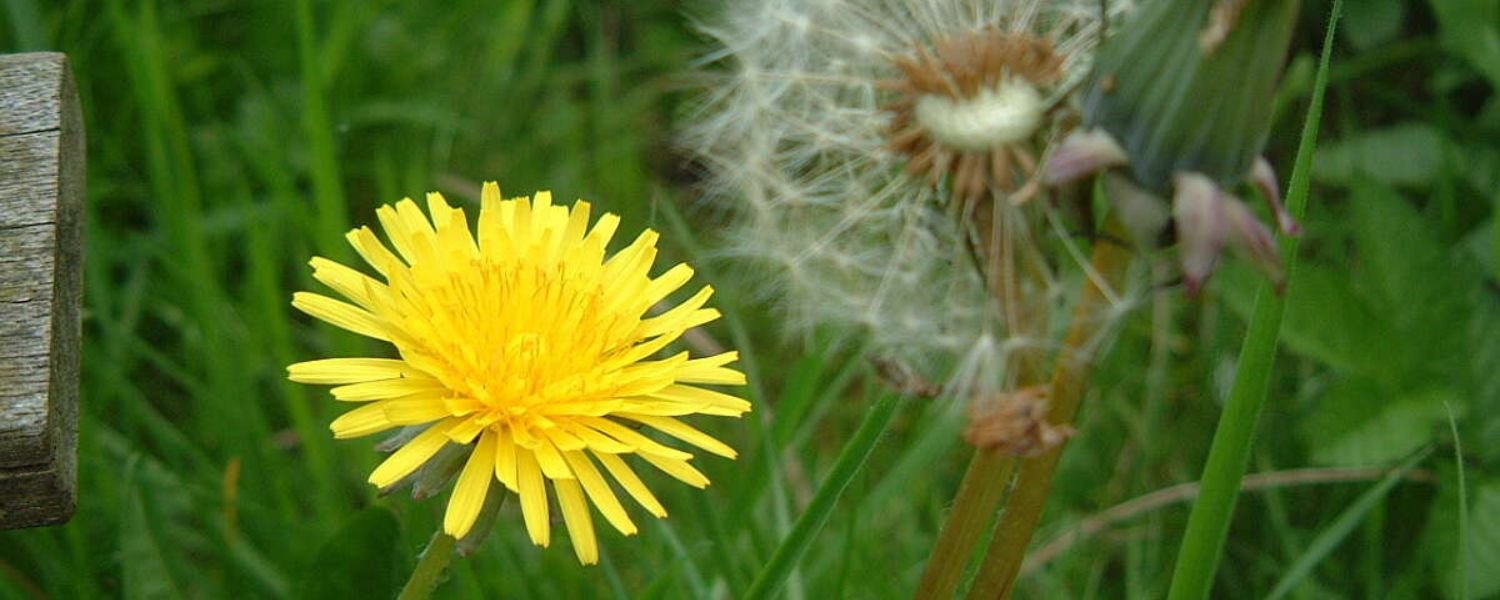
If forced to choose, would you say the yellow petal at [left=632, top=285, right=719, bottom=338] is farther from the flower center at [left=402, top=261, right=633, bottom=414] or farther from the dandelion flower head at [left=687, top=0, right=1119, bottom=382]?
the dandelion flower head at [left=687, top=0, right=1119, bottom=382]

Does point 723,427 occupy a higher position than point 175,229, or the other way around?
point 175,229

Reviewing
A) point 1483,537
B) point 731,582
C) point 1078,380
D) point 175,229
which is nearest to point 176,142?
point 175,229

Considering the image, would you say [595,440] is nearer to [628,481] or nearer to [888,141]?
[628,481]

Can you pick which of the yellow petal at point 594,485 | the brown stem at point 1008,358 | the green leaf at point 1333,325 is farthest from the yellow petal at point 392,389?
the green leaf at point 1333,325

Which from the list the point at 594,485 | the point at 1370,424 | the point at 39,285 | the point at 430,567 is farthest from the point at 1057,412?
the point at 1370,424

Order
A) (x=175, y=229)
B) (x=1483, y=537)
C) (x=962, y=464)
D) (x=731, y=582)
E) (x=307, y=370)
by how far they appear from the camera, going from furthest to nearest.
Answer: (x=962, y=464), (x=175, y=229), (x=1483, y=537), (x=731, y=582), (x=307, y=370)

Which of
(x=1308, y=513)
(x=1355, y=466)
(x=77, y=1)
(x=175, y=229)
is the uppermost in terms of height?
(x=77, y=1)

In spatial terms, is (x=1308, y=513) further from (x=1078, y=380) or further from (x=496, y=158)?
(x=496, y=158)

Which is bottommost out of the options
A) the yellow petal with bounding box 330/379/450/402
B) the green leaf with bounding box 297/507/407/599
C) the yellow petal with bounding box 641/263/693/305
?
the green leaf with bounding box 297/507/407/599

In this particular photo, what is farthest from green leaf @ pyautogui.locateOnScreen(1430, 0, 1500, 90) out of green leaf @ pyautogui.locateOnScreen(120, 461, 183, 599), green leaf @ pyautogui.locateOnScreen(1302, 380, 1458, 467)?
green leaf @ pyautogui.locateOnScreen(120, 461, 183, 599)
